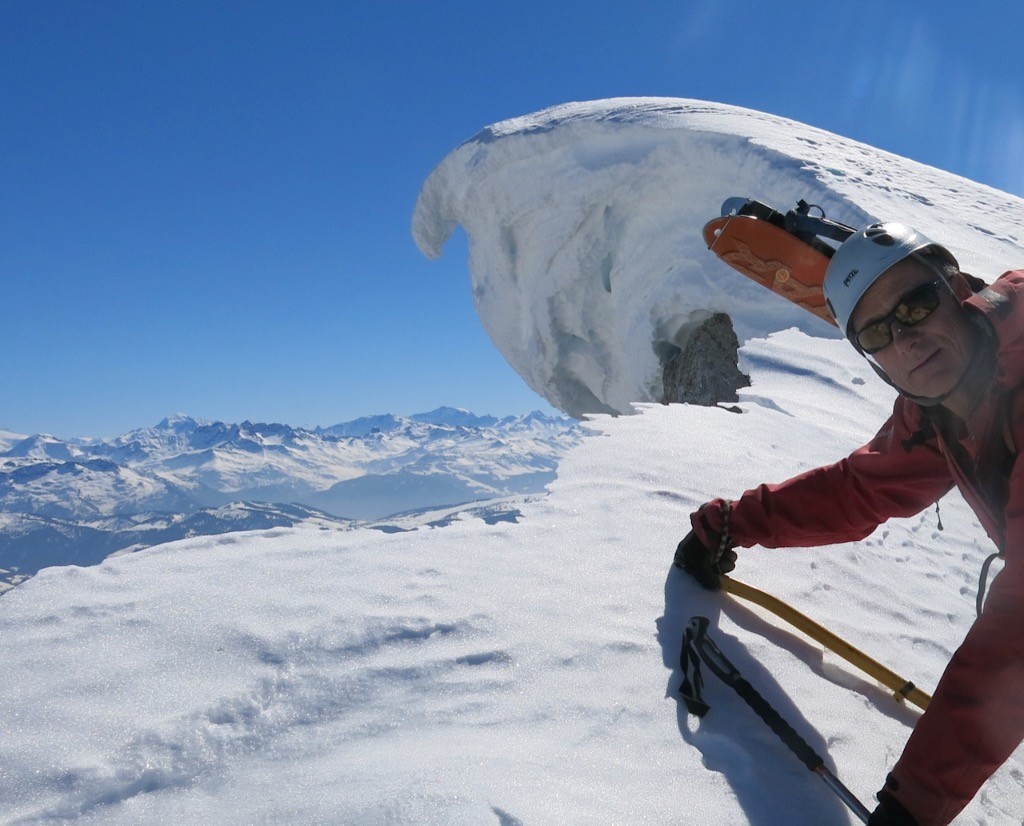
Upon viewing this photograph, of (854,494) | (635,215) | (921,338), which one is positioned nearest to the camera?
(921,338)

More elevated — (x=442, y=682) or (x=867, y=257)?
(x=867, y=257)

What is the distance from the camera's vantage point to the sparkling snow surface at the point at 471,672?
62.9 inches

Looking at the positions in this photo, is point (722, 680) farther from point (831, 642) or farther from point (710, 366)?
point (710, 366)

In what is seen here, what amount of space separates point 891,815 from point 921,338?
1307 millimetres

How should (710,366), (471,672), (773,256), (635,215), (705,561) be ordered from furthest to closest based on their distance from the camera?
(635,215) → (710,366) → (773,256) → (705,561) → (471,672)

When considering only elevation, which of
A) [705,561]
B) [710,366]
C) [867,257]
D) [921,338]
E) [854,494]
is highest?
[710,366]

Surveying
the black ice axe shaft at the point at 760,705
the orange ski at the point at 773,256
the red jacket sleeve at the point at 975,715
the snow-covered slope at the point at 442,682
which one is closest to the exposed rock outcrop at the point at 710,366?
the orange ski at the point at 773,256

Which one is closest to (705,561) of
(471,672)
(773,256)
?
(471,672)

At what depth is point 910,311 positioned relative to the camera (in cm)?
201

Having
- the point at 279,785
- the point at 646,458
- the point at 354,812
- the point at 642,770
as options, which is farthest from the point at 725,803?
the point at 646,458

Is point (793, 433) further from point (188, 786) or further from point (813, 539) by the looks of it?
point (188, 786)

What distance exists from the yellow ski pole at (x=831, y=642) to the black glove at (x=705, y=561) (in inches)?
2.0

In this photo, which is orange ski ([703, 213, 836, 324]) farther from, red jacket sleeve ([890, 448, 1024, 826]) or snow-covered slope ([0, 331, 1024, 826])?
red jacket sleeve ([890, 448, 1024, 826])

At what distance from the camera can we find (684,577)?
2715 millimetres
